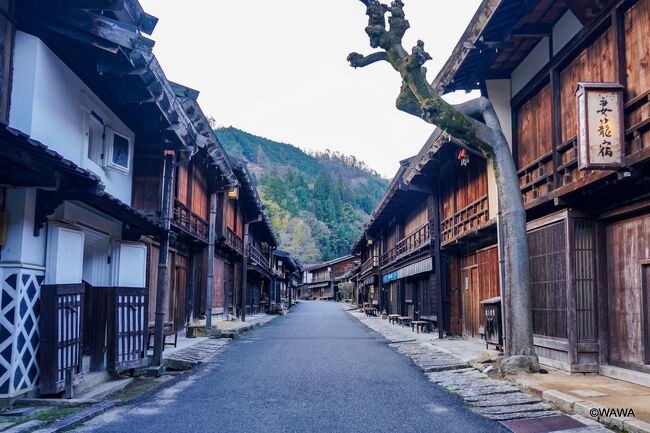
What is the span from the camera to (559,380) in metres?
9.46

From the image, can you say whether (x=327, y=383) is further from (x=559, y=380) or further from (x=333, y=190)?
(x=333, y=190)

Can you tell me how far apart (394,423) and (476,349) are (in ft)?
29.4

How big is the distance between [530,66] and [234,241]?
19.2m

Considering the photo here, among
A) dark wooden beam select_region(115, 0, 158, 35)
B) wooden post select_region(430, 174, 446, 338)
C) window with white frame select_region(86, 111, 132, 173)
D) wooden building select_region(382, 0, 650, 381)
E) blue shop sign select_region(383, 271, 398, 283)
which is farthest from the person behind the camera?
blue shop sign select_region(383, 271, 398, 283)

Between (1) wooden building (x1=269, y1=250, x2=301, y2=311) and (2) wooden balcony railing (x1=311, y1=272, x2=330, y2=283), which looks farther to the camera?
(2) wooden balcony railing (x1=311, y1=272, x2=330, y2=283)

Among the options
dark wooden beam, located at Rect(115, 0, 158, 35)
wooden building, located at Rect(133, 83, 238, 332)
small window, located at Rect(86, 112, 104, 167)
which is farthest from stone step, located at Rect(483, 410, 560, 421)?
dark wooden beam, located at Rect(115, 0, 158, 35)

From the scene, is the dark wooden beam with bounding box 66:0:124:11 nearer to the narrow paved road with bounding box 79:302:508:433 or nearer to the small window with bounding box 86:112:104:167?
the small window with bounding box 86:112:104:167


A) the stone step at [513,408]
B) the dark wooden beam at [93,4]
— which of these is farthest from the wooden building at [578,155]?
the dark wooden beam at [93,4]

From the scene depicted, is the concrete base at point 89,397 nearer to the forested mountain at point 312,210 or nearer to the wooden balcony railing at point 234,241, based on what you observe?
the wooden balcony railing at point 234,241

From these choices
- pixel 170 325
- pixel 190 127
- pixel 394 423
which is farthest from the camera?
pixel 170 325

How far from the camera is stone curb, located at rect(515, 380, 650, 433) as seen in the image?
20.0 feet

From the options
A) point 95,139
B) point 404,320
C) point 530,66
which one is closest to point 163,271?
point 95,139

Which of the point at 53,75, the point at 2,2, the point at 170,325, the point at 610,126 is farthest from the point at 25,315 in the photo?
the point at 170,325

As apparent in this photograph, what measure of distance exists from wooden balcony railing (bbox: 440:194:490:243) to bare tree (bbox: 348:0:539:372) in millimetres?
4656
